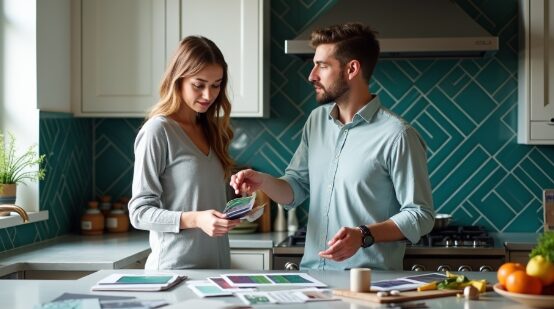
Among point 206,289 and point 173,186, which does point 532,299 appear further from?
point 173,186

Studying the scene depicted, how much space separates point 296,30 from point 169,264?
208 cm

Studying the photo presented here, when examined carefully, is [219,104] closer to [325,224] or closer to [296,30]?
[325,224]

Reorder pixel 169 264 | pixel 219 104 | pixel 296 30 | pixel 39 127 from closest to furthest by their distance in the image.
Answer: pixel 169 264 < pixel 219 104 < pixel 39 127 < pixel 296 30

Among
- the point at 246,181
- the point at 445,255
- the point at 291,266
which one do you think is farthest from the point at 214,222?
the point at 445,255

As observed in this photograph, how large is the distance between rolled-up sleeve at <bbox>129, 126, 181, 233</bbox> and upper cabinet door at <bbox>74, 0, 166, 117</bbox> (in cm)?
146

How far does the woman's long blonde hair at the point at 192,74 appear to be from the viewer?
9.39 feet

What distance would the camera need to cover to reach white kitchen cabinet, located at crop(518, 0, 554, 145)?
157 inches

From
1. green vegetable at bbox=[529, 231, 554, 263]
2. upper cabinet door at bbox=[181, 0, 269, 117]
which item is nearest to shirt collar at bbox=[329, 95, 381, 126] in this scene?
green vegetable at bbox=[529, 231, 554, 263]

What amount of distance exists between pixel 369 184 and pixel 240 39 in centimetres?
158

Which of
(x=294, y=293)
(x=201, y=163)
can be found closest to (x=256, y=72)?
(x=201, y=163)

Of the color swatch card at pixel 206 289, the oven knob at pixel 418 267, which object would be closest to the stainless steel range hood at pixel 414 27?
the oven knob at pixel 418 267

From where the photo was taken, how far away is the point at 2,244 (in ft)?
11.9

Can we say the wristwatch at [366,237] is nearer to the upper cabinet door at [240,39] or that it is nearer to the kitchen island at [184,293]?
the kitchen island at [184,293]

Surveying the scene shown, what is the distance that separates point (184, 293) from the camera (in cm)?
231
